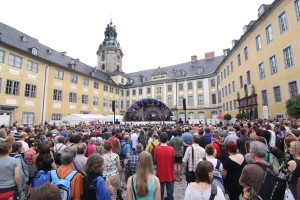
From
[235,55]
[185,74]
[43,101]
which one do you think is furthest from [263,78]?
[43,101]

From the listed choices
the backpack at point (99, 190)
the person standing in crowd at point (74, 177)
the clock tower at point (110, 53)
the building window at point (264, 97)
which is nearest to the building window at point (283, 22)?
the building window at point (264, 97)

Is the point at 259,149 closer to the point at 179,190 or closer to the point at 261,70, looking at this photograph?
the point at 179,190

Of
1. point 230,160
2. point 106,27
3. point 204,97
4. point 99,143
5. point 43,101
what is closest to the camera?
point 230,160

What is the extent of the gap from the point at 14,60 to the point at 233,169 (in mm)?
27151

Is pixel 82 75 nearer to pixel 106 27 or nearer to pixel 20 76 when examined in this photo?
pixel 20 76

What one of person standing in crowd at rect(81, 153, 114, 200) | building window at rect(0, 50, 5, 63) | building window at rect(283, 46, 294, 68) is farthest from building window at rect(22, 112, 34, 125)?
building window at rect(283, 46, 294, 68)

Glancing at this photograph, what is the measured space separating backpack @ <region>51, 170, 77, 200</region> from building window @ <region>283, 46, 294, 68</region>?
18.9 meters

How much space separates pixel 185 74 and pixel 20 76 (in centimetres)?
3372

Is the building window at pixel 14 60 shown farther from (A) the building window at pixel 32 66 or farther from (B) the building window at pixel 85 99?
(B) the building window at pixel 85 99

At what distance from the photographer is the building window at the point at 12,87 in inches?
838

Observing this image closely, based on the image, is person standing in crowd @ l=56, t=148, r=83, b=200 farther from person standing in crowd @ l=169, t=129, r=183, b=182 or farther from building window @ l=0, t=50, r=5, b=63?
building window @ l=0, t=50, r=5, b=63

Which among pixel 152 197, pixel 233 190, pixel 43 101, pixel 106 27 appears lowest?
pixel 233 190

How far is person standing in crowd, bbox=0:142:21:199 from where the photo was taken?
3201 mm

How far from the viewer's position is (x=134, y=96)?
48094 mm
